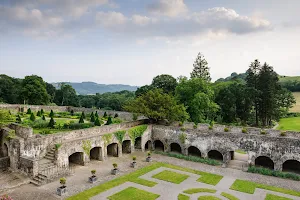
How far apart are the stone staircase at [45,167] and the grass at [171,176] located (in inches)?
412

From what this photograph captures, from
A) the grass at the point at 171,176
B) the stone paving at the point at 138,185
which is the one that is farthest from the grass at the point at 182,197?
the grass at the point at 171,176

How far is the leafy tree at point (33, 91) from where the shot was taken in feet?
207

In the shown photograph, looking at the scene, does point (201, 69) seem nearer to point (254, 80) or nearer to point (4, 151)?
point (254, 80)

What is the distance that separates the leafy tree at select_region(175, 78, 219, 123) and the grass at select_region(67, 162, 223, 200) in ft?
54.9

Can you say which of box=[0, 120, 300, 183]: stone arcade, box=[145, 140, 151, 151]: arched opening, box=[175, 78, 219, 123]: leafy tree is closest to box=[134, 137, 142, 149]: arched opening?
box=[0, 120, 300, 183]: stone arcade

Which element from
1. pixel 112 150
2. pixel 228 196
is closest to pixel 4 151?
pixel 112 150

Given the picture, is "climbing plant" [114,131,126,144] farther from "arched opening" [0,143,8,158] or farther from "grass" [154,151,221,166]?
"arched opening" [0,143,8,158]

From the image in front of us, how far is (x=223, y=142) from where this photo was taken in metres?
30.4

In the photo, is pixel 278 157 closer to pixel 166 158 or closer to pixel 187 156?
pixel 187 156

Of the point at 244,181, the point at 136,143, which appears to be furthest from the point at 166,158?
the point at 244,181

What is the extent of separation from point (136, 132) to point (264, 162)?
668 inches

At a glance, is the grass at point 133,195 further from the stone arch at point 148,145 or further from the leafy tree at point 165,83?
the leafy tree at point 165,83

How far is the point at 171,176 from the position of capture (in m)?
25.5

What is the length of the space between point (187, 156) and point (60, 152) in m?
15.8
